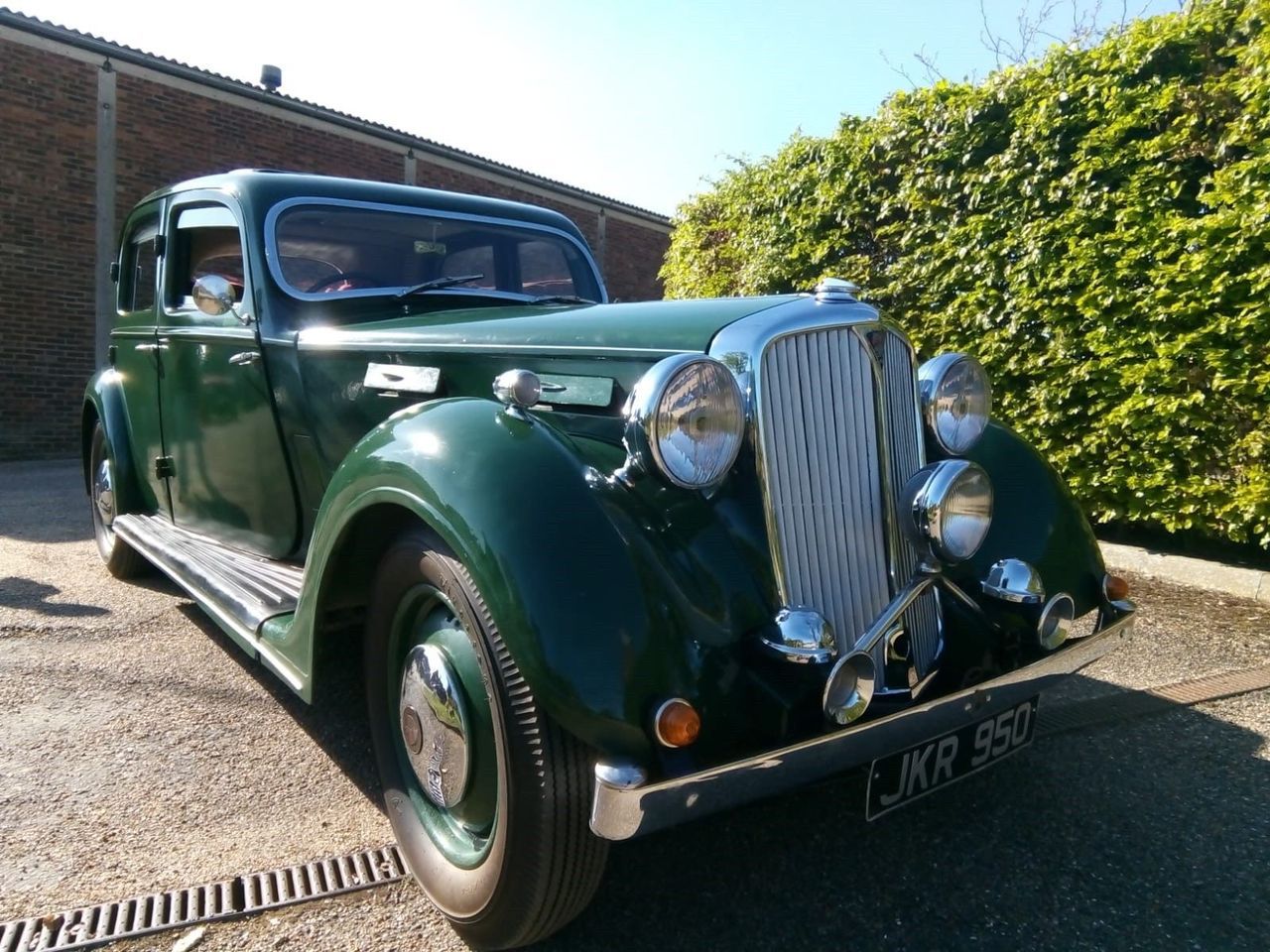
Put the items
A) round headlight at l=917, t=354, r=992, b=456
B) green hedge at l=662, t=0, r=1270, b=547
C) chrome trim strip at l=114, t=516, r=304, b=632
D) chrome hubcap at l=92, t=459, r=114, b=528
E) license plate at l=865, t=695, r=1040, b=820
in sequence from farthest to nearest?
chrome hubcap at l=92, t=459, r=114, b=528 → green hedge at l=662, t=0, r=1270, b=547 → chrome trim strip at l=114, t=516, r=304, b=632 → round headlight at l=917, t=354, r=992, b=456 → license plate at l=865, t=695, r=1040, b=820

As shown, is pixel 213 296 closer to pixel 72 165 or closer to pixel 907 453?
pixel 907 453

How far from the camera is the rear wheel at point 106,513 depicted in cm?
453

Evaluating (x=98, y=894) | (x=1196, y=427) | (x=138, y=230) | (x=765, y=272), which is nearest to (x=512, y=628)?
(x=98, y=894)

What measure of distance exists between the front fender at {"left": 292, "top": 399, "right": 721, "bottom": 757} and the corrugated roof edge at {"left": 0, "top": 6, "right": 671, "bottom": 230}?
10191 mm

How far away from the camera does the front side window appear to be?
142 inches

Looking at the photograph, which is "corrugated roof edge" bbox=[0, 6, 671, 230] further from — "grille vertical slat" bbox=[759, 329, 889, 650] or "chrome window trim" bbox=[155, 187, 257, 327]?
"grille vertical slat" bbox=[759, 329, 889, 650]

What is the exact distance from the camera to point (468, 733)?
187 centimetres

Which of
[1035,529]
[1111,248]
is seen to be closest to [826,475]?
[1035,529]

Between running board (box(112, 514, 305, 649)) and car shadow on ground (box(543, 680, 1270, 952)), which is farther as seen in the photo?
running board (box(112, 514, 305, 649))

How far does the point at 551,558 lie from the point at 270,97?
449 inches

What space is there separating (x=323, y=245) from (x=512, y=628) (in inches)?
87.6

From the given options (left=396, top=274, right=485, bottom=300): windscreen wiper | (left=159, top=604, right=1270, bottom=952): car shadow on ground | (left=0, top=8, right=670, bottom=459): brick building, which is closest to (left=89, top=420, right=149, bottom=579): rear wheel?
(left=396, top=274, right=485, bottom=300): windscreen wiper

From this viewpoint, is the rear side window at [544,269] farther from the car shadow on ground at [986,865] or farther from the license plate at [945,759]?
the license plate at [945,759]

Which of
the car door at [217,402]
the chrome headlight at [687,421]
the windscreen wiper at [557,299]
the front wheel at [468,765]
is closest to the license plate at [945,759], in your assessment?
the front wheel at [468,765]
